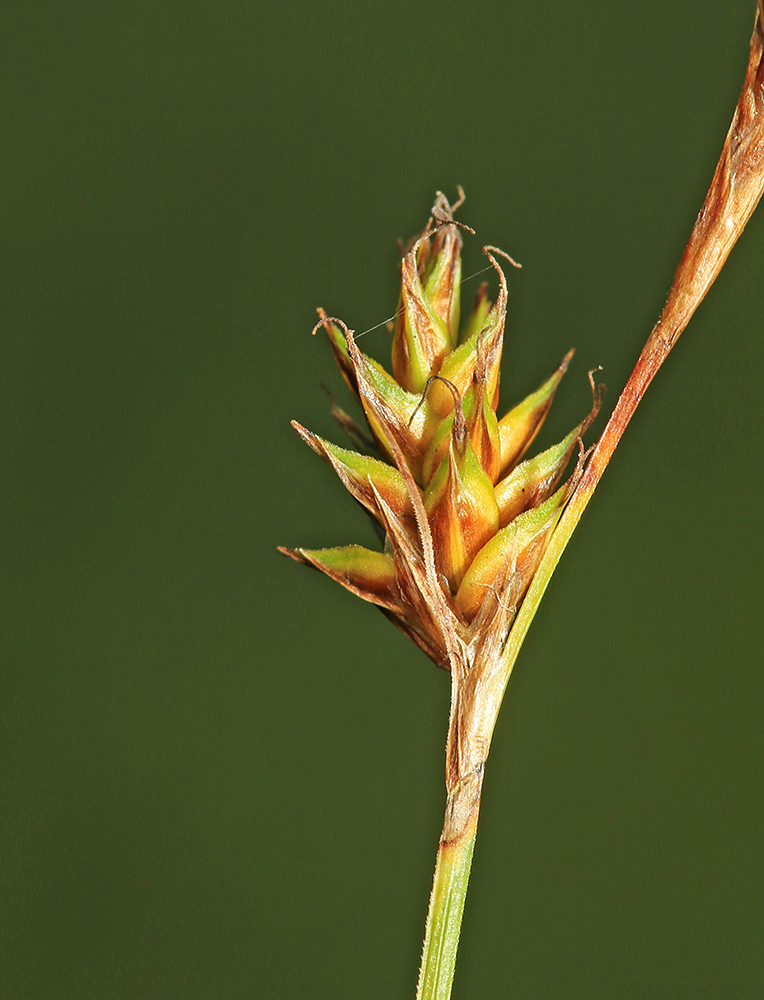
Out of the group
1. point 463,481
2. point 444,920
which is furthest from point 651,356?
point 444,920

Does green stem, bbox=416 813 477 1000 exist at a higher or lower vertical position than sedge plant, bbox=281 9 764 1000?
lower

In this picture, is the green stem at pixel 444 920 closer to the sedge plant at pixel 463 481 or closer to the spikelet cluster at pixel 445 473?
the sedge plant at pixel 463 481

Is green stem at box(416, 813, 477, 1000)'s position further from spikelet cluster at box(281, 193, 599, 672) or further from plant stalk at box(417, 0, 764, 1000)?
spikelet cluster at box(281, 193, 599, 672)

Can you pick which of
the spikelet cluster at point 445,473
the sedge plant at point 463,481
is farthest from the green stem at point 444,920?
the spikelet cluster at point 445,473

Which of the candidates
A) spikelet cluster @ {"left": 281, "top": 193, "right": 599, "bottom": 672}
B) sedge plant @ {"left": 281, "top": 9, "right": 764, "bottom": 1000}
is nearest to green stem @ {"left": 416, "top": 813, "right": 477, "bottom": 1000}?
sedge plant @ {"left": 281, "top": 9, "right": 764, "bottom": 1000}

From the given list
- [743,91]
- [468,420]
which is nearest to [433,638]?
[468,420]

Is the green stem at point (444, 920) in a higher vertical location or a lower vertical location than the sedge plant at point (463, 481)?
lower

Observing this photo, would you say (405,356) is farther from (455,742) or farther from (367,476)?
(455,742)
